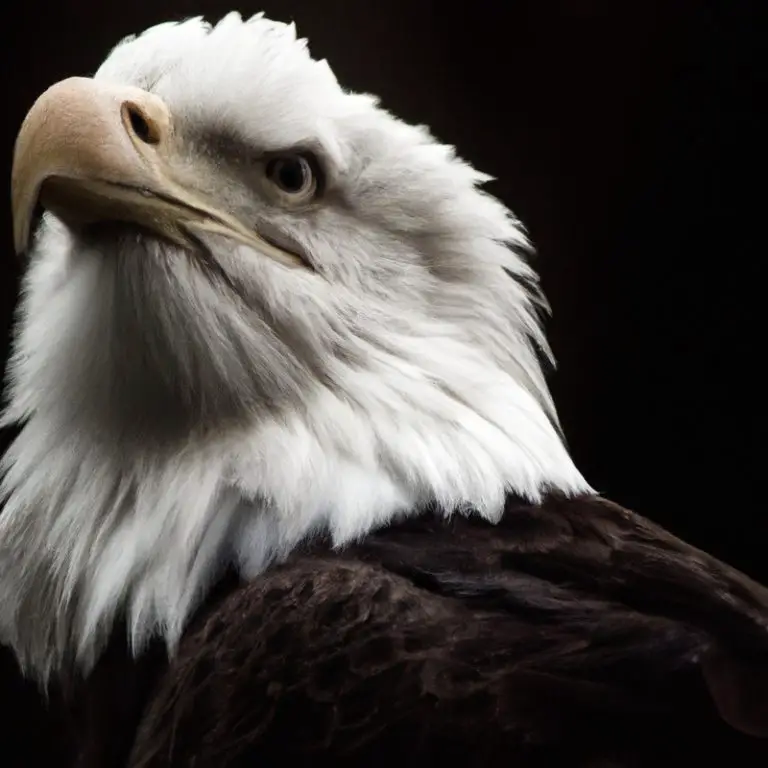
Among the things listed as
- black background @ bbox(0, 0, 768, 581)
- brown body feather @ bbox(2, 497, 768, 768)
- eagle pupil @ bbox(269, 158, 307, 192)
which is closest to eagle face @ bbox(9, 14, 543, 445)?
eagle pupil @ bbox(269, 158, 307, 192)

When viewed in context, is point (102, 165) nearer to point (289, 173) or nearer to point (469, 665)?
point (289, 173)

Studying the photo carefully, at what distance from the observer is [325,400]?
1016 millimetres

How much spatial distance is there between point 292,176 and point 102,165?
8.2 inches

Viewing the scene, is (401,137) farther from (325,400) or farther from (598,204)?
(598,204)

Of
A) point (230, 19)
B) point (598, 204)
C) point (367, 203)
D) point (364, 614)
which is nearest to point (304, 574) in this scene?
point (364, 614)

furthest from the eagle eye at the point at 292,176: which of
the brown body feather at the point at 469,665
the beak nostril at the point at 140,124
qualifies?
the brown body feather at the point at 469,665

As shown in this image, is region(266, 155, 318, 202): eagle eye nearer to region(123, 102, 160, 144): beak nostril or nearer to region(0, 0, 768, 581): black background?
region(123, 102, 160, 144): beak nostril

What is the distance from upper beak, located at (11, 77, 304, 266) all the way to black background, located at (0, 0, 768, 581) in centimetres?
50

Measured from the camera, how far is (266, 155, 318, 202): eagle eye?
104cm

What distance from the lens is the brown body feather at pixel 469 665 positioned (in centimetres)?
78

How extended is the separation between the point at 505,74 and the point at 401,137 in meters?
0.44

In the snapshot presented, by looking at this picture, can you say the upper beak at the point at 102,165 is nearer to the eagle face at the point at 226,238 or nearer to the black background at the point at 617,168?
the eagle face at the point at 226,238

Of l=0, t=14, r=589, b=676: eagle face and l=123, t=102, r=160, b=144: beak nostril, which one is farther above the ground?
l=123, t=102, r=160, b=144: beak nostril

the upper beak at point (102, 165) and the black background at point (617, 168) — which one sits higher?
the upper beak at point (102, 165)
